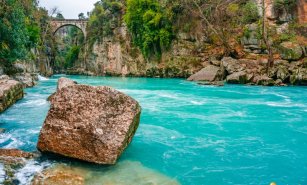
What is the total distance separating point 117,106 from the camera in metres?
7.09

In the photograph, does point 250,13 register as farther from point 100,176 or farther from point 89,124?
point 100,176

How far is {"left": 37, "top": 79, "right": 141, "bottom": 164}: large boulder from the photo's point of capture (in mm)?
6832

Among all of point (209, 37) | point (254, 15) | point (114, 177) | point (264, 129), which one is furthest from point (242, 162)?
point (209, 37)

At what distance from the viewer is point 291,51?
3009cm

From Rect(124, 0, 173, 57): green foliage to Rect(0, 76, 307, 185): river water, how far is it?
26.8m

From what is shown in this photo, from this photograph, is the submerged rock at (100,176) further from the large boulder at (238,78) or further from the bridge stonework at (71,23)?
the bridge stonework at (71,23)

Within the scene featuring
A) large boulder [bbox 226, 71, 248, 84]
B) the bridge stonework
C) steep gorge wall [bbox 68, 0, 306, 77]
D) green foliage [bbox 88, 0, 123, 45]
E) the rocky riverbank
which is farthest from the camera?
the bridge stonework

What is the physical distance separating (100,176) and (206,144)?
146 inches

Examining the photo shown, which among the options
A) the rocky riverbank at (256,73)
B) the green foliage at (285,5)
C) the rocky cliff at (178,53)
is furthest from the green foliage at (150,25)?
the green foliage at (285,5)

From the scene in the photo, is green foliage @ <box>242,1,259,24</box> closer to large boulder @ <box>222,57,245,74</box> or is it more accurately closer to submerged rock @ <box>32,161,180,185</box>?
large boulder @ <box>222,57,245,74</box>

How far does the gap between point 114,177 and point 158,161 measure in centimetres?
155

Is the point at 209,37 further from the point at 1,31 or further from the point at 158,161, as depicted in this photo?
the point at 158,161

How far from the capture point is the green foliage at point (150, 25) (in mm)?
41094

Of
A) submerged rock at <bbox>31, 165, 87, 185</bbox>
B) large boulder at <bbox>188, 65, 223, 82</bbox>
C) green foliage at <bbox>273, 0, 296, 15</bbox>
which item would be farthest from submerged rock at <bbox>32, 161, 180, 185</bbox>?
green foliage at <bbox>273, 0, 296, 15</bbox>
